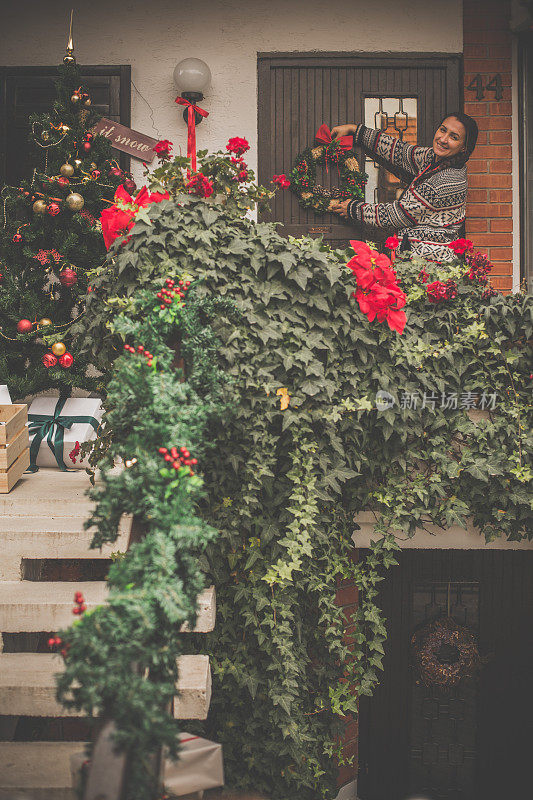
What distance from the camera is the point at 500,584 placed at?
543cm

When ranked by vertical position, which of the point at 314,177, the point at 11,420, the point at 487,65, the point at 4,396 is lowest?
the point at 11,420

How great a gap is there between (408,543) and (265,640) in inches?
46.0

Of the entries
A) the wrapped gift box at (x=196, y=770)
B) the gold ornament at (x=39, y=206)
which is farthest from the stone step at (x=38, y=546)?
the gold ornament at (x=39, y=206)

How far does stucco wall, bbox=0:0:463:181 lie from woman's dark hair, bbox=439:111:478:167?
773 mm

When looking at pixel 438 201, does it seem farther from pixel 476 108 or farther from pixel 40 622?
pixel 40 622

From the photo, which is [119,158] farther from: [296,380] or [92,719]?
[92,719]

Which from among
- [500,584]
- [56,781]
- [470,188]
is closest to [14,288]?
[56,781]

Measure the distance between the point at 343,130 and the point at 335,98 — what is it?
277 mm

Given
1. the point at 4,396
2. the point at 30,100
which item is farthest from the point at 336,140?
the point at 4,396

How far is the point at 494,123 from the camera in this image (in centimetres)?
453

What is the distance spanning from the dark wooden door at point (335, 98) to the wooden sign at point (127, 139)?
81 cm

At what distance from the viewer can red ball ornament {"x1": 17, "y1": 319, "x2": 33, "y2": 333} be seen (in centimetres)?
367

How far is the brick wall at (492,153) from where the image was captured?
14.9 feet

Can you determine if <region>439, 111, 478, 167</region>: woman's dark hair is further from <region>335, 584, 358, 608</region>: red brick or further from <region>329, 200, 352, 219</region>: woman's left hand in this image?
<region>335, 584, 358, 608</region>: red brick
